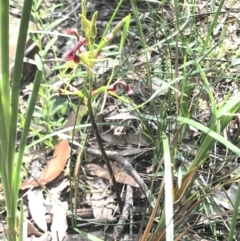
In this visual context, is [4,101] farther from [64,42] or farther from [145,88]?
[64,42]

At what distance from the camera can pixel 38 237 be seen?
1122 millimetres

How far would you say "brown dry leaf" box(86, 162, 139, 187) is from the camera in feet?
3.75

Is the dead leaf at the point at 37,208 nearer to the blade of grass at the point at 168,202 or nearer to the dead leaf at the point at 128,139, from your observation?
the dead leaf at the point at 128,139

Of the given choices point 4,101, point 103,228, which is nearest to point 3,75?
point 4,101

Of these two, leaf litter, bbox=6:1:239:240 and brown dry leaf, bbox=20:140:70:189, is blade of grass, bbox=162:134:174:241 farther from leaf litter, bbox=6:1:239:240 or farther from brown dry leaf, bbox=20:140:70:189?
brown dry leaf, bbox=20:140:70:189

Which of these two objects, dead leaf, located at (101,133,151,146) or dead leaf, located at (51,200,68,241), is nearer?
dead leaf, located at (51,200,68,241)

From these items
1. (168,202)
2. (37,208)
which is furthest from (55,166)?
(168,202)

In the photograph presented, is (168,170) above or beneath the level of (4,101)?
beneath

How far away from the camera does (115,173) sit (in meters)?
1.17

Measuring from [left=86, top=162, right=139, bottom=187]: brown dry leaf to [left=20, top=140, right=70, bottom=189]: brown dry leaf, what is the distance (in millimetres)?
69

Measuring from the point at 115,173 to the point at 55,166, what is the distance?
186 millimetres

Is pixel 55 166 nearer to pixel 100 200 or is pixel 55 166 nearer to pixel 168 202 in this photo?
pixel 100 200

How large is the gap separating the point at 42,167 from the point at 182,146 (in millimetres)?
419

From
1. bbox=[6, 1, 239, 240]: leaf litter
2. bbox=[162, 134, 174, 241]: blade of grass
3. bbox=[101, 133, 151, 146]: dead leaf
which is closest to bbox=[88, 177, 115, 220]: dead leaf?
bbox=[6, 1, 239, 240]: leaf litter
